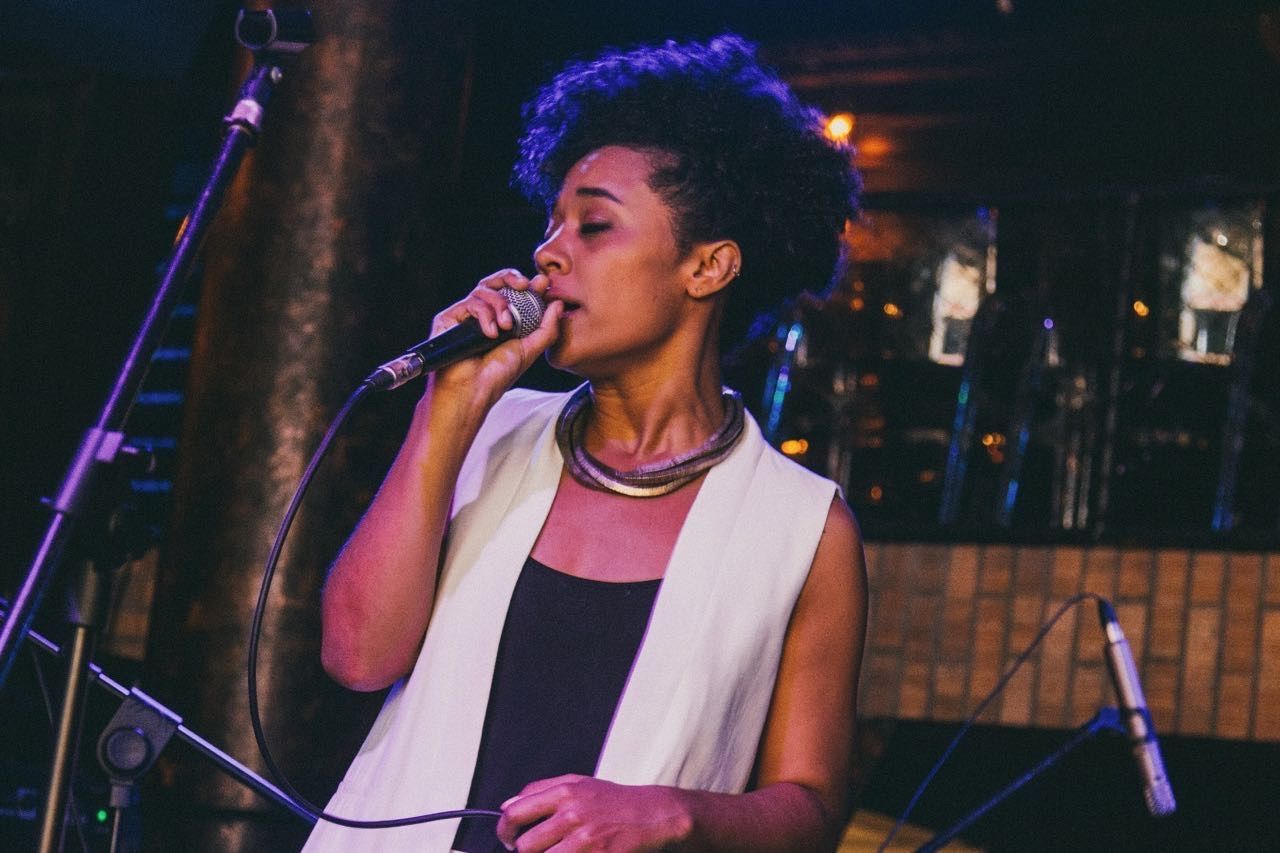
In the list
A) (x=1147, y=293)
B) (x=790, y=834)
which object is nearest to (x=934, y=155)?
(x=1147, y=293)

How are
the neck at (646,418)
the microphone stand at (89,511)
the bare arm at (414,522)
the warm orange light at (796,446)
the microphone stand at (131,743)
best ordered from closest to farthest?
1. the microphone stand at (89,511)
2. the microphone stand at (131,743)
3. the bare arm at (414,522)
4. the neck at (646,418)
5. the warm orange light at (796,446)

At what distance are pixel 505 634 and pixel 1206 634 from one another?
2.57 meters

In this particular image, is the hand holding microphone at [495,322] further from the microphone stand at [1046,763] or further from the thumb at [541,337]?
the microphone stand at [1046,763]

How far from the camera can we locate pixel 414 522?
6.49 ft

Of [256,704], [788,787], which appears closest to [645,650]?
[788,787]

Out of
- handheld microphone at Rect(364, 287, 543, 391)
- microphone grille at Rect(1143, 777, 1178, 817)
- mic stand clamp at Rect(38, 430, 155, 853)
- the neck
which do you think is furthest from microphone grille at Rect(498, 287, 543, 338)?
microphone grille at Rect(1143, 777, 1178, 817)

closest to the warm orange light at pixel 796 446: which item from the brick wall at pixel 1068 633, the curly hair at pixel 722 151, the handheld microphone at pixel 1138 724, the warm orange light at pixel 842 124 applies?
the brick wall at pixel 1068 633

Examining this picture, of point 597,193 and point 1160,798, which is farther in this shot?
point 1160,798

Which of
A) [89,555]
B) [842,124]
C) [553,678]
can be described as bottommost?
[553,678]

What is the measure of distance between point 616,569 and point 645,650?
0.14 metres

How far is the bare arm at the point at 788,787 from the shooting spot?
1.71 meters

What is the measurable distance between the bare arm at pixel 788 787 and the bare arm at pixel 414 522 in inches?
13.7

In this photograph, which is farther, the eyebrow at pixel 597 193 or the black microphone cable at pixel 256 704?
the eyebrow at pixel 597 193

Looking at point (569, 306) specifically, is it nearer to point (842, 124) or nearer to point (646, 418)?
point (646, 418)
